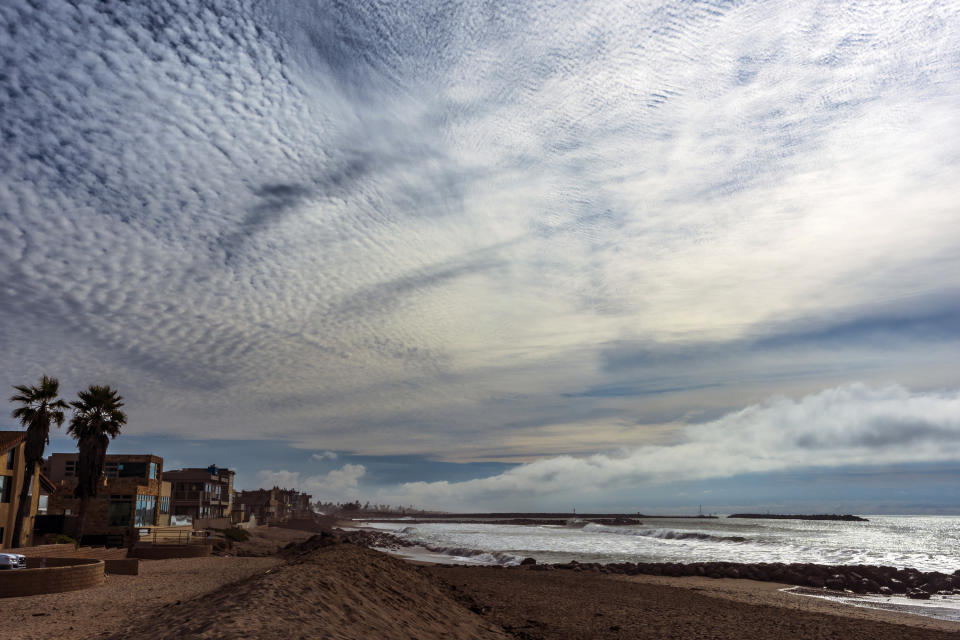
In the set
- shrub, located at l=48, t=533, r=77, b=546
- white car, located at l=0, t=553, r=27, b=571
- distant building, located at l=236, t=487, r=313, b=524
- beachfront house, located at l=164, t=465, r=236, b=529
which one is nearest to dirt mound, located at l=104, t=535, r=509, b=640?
white car, located at l=0, t=553, r=27, b=571

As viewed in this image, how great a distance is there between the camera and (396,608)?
15867 millimetres

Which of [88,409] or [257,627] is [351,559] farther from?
[88,409]

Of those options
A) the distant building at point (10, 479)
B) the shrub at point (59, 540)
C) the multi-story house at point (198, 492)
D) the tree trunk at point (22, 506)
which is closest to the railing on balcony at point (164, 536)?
the shrub at point (59, 540)

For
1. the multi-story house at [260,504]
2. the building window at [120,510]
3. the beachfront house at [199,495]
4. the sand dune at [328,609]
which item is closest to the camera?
the sand dune at [328,609]

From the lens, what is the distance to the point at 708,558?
52.8 metres

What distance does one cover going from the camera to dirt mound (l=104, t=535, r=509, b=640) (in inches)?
415

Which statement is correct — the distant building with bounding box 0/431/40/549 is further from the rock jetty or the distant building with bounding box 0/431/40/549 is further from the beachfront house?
the beachfront house

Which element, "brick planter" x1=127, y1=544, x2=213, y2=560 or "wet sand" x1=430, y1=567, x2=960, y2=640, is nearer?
"wet sand" x1=430, y1=567, x2=960, y2=640

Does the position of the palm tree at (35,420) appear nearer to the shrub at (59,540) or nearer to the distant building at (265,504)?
the shrub at (59,540)

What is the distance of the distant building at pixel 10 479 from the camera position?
36.0 meters

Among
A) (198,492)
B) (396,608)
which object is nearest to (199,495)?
(198,492)

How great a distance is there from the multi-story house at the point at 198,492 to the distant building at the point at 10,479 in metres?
39.7

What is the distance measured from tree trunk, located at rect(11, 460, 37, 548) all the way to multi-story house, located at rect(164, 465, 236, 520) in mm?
39760

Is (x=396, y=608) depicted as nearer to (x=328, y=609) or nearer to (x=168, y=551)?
(x=328, y=609)
